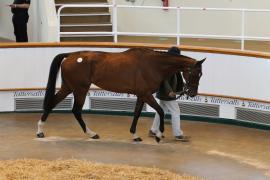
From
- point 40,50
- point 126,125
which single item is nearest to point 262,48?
point 126,125

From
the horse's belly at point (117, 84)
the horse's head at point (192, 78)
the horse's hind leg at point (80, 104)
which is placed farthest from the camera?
the horse's hind leg at point (80, 104)

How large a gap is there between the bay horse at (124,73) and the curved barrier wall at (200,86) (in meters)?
1.55

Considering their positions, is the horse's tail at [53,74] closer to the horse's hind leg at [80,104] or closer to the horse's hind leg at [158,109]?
the horse's hind leg at [80,104]

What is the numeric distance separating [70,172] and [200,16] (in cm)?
691

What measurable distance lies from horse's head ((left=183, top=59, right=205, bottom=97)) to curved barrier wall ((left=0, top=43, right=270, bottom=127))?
5.04ft

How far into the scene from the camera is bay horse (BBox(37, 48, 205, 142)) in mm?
11438

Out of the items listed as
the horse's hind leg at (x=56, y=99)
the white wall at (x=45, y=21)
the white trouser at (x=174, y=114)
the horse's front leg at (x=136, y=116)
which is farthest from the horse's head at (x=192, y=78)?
the white wall at (x=45, y=21)

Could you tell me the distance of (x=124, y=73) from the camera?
38.0 ft

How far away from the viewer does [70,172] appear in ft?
31.4

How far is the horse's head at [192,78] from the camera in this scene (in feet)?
37.1

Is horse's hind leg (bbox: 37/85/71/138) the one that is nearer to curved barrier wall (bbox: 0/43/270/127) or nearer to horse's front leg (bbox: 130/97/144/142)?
horse's front leg (bbox: 130/97/144/142)

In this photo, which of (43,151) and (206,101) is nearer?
(43,151)

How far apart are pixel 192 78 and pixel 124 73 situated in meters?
1.04

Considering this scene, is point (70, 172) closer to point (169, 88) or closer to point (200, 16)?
point (169, 88)
